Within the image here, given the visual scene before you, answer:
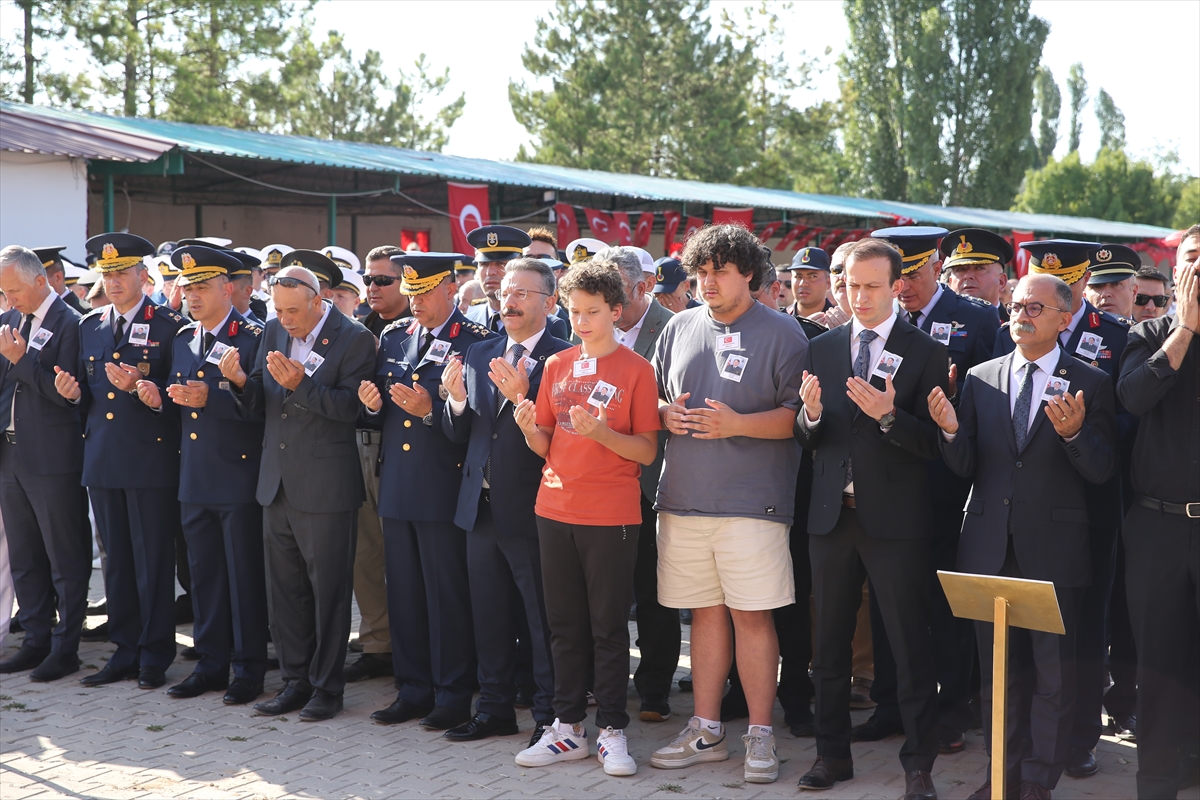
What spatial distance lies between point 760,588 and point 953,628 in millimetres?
1069

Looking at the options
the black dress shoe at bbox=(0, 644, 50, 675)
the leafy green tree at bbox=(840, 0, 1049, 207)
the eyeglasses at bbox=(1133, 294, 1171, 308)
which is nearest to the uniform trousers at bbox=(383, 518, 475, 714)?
the black dress shoe at bbox=(0, 644, 50, 675)

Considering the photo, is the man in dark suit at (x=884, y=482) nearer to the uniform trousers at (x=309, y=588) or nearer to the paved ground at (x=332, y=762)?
the paved ground at (x=332, y=762)

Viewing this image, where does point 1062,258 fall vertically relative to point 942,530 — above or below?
above

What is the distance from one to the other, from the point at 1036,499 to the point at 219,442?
3816mm

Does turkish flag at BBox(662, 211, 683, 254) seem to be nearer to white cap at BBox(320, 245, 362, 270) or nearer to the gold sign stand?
white cap at BBox(320, 245, 362, 270)

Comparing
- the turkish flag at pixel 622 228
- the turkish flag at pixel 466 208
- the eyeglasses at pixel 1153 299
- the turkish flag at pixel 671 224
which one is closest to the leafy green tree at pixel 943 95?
the turkish flag at pixel 671 224

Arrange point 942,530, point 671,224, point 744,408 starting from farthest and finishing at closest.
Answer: point 671,224 < point 942,530 < point 744,408

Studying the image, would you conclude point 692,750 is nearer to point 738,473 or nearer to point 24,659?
point 738,473

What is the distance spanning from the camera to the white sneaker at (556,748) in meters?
4.79

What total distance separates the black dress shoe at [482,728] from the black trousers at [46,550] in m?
2.49

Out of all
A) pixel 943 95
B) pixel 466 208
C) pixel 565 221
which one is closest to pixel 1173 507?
pixel 466 208

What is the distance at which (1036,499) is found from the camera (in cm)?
420

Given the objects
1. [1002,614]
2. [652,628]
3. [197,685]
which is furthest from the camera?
[197,685]

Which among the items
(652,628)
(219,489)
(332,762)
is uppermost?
(219,489)
